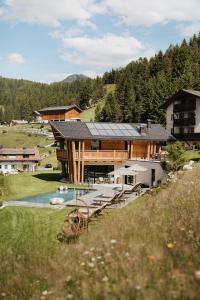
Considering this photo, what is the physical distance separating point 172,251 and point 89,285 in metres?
1.62

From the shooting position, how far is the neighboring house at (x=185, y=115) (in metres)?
60.0

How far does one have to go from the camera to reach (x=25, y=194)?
112ft

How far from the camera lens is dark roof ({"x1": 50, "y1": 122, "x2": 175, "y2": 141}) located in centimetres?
3978

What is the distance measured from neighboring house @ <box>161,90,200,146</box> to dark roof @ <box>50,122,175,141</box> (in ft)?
48.8

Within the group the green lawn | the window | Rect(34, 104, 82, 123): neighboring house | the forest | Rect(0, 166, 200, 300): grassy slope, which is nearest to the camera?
Rect(0, 166, 200, 300): grassy slope

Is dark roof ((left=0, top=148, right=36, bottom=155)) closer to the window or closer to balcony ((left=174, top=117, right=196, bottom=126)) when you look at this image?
balcony ((left=174, top=117, right=196, bottom=126))

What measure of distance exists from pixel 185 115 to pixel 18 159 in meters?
40.5

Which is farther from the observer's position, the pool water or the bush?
the bush

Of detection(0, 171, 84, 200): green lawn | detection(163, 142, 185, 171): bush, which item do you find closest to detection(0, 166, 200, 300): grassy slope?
detection(163, 142, 185, 171): bush

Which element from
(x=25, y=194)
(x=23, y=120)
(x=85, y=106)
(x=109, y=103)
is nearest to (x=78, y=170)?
(x=25, y=194)

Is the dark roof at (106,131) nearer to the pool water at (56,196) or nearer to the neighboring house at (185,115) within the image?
the pool water at (56,196)

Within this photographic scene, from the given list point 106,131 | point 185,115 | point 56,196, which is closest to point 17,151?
point 185,115

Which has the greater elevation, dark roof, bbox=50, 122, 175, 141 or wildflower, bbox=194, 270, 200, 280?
dark roof, bbox=50, 122, 175, 141

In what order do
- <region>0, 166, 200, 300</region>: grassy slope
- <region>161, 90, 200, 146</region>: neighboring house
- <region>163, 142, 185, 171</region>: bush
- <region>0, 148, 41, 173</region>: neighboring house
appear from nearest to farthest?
<region>0, 166, 200, 300</region>: grassy slope < <region>163, 142, 185, 171</region>: bush < <region>161, 90, 200, 146</region>: neighboring house < <region>0, 148, 41, 173</region>: neighboring house
